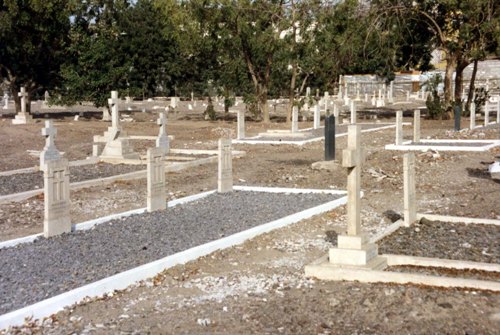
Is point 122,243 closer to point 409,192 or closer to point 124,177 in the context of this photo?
point 409,192

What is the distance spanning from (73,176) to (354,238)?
10115mm

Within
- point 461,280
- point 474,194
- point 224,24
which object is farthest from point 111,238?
point 224,24

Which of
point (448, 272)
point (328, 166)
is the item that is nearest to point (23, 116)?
point (328, 166)

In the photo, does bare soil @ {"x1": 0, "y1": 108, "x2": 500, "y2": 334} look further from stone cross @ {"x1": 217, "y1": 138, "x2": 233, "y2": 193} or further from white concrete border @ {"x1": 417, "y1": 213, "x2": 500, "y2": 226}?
stone cross @ {"x1": 217, "y1": 138, "x2": 233, "y2": 193}

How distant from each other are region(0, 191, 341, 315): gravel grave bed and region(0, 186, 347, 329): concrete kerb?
224 millimetres

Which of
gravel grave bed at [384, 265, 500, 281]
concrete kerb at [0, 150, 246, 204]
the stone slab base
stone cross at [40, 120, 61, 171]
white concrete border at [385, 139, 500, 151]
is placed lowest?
gravel grave bed at [384, 265, 500, 281]

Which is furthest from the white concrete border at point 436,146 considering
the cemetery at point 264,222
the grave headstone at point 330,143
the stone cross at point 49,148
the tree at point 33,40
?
the tree at point 33,40

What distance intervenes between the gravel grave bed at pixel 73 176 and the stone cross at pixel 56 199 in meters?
4.74

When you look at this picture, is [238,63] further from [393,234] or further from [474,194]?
[393,234]

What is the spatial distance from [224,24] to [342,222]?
24.4 m

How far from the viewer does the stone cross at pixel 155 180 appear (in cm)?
1199

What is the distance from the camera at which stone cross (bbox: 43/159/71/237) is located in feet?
32.7

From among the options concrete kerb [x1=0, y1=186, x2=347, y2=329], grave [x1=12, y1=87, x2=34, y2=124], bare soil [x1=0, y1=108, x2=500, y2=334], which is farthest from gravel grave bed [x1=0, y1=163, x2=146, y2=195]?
grave [x1=12, y1=87, x2=34, y2=124]

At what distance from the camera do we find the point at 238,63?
36500mm
